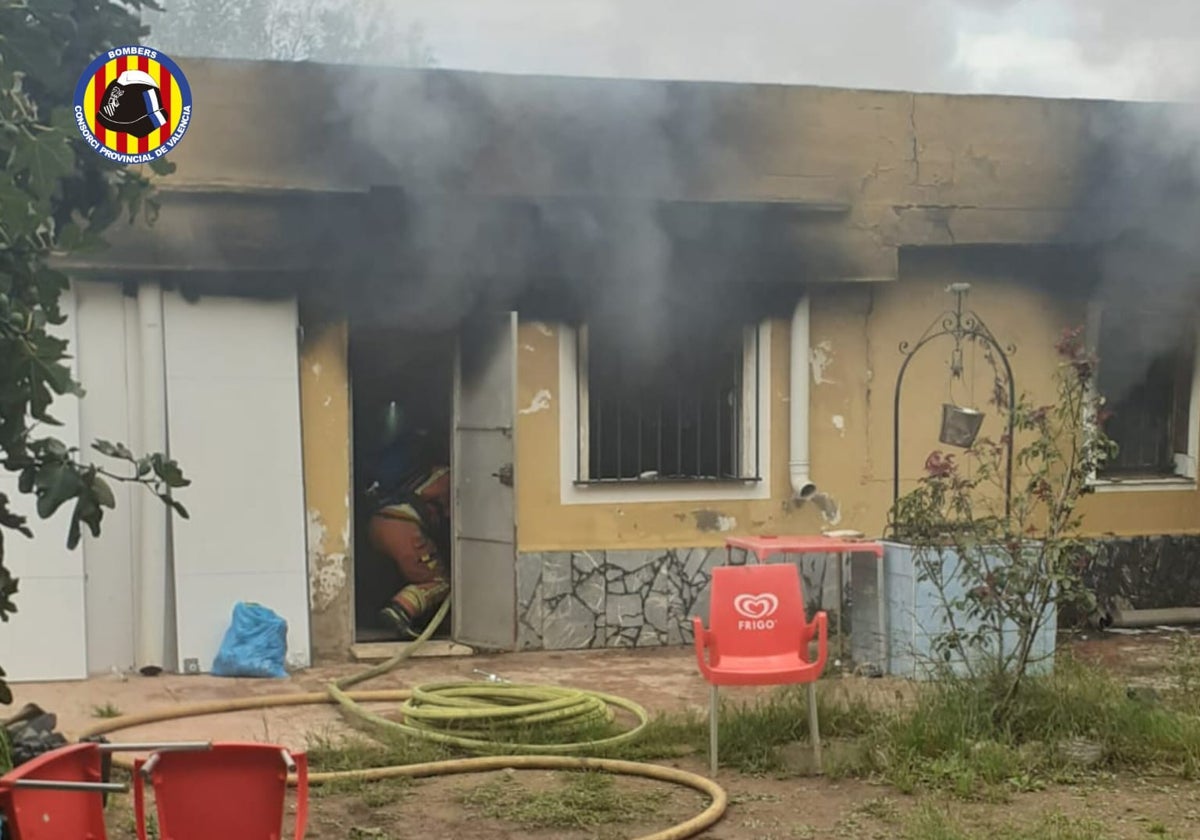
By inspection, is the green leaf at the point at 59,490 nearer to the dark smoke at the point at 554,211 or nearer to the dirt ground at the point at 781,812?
the dirt ground at the point at 781,812

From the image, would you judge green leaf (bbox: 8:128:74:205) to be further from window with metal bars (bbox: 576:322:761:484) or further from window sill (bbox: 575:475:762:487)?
window sill (bbox: 575:475:762:487)

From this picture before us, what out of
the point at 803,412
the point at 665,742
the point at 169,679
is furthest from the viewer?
the point at 803,412

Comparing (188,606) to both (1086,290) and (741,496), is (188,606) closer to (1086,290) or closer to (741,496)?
(741,496)

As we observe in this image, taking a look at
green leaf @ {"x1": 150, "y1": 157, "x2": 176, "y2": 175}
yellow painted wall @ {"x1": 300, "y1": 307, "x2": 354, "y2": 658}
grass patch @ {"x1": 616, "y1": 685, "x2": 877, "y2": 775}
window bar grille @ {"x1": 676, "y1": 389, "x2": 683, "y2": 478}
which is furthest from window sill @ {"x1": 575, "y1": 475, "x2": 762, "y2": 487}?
green leaf @ {"x1": 150, "y1": 157, "x2": 176, "y2": 175}

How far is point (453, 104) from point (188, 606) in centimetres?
385

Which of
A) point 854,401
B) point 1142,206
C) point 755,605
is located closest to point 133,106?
point 755,605

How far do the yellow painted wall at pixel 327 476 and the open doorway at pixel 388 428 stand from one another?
28.5 inches

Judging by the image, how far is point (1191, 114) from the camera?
10164mm

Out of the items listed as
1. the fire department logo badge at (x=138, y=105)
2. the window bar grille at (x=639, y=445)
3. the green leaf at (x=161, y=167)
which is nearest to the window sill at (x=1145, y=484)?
the window bar grille at (x=639, y=445)

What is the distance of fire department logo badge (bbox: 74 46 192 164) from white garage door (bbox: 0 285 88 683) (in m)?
1.28

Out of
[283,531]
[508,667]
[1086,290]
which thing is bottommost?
[508,667]

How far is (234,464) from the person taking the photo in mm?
8602

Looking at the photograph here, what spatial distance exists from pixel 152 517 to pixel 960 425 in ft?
19.2

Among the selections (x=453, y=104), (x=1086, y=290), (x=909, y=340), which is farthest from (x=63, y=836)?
(x=1086, y=290)
